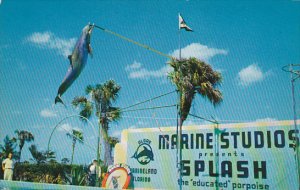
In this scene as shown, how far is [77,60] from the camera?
7.49 meters

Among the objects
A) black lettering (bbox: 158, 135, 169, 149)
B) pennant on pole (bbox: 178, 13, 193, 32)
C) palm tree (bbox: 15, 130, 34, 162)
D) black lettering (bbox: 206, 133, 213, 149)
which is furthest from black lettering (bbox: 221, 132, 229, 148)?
palm tree (bbox: 15, 130, 34, 162)

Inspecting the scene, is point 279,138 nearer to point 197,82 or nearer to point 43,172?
point 197,82

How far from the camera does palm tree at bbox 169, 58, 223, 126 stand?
44.2ft

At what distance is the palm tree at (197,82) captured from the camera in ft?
44.2

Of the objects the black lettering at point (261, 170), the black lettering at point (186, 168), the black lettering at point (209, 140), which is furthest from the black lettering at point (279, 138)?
the black lettering at point (186, 168)

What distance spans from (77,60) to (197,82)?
6929 millimetres

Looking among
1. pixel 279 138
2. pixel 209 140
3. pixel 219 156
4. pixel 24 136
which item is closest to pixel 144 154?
pixel 209 140

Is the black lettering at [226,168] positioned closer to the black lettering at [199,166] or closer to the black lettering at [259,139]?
the black lettering at [199,166]

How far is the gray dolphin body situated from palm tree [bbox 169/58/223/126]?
6.06m

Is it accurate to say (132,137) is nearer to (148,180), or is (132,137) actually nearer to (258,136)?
(148,180)

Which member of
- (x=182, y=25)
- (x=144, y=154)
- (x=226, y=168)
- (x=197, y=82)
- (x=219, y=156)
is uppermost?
(x=182, y=25)

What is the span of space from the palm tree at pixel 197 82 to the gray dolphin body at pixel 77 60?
239 inches

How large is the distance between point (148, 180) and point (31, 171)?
830 cm

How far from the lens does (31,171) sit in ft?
60.5
